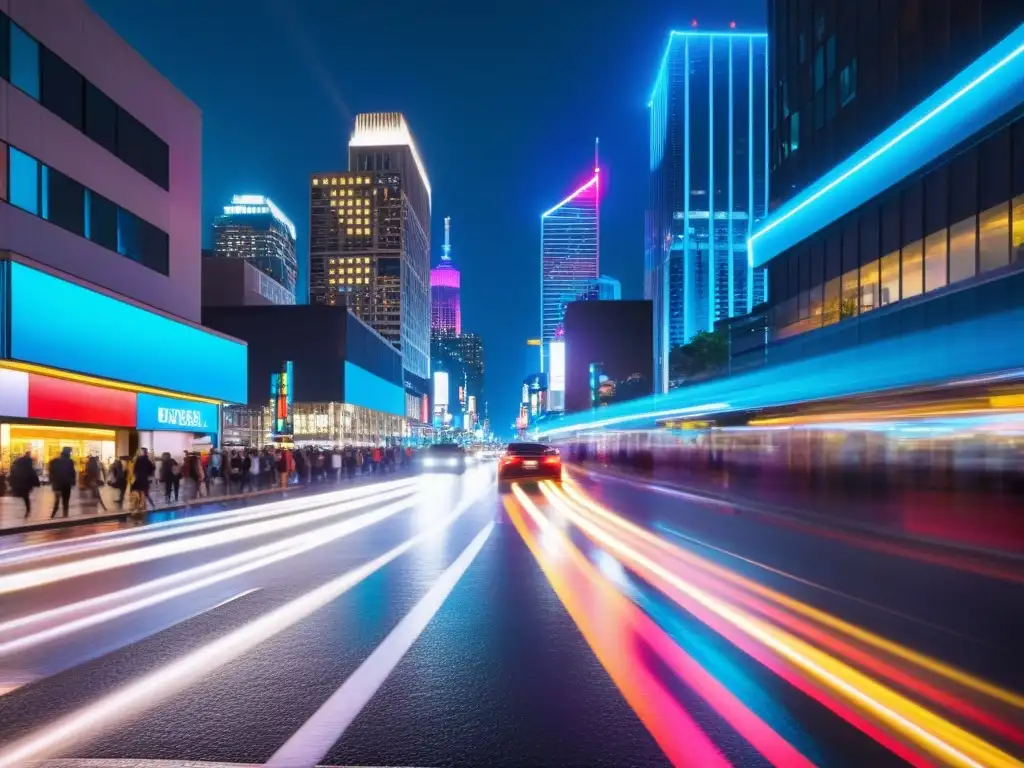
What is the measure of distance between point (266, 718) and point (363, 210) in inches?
7255

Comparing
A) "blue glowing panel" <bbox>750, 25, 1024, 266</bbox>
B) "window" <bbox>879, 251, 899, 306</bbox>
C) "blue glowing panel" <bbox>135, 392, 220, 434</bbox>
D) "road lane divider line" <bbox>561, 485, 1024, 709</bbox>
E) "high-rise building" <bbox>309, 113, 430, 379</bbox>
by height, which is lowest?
"road lane divider line" <bbox>561, 485, 1024, 709</bbox>

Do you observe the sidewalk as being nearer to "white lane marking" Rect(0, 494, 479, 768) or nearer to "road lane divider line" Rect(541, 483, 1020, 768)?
"white lane marking" Rect(0, 494, 479, 768)

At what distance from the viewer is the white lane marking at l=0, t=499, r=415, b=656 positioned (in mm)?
7430

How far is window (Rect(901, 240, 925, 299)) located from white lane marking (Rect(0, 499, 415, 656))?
2309cm

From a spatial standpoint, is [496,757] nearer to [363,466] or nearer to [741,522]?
[741,522]

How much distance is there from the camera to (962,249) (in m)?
26.0

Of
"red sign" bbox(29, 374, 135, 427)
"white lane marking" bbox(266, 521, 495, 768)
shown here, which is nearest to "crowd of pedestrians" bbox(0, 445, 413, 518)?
"red sign" bbox(29, 374, 135, 427)

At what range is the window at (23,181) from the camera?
26078mm

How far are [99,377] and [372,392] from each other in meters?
81.8

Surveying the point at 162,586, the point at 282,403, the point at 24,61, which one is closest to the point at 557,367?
the point at 282,403

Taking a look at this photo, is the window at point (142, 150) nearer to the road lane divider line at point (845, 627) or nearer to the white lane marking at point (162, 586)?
the white lane marking at point (162, 586)

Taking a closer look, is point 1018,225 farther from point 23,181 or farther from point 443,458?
point 443,458

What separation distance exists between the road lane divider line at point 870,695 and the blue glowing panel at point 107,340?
78.5ft

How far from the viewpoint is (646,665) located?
6.18 meters
